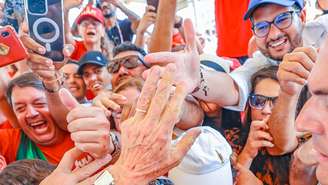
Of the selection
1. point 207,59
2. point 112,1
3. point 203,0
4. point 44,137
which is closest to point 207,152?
point 207,59

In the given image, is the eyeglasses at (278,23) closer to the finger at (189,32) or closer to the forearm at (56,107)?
the finger at (189,32)

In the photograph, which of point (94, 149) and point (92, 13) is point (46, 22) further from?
point (92, 13)

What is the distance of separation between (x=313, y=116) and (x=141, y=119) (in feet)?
1.01

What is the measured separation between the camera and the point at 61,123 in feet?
4.65

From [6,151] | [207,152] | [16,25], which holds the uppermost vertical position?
[16,25]

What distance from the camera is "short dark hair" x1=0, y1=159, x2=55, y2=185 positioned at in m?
0.97

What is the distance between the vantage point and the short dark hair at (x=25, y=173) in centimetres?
97

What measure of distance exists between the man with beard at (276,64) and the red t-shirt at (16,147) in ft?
1.78

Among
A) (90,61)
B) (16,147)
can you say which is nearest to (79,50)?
(90,61)

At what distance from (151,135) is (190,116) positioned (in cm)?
37

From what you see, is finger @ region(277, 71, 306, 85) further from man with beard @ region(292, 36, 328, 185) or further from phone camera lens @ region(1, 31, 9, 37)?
phone camera lens @ region(1, 31, 9, 37)

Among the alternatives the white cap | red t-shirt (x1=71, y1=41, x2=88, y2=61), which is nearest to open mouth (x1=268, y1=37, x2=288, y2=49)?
the white cap

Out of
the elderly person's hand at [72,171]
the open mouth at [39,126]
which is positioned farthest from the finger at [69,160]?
the open mouth at [39,126]

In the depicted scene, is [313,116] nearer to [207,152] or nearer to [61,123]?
[207,152]
